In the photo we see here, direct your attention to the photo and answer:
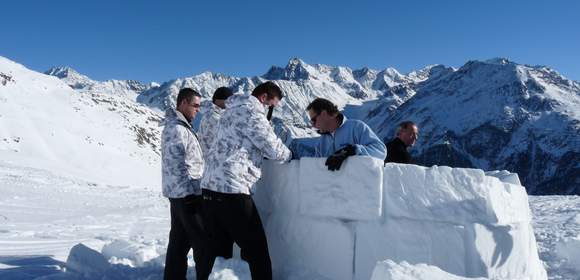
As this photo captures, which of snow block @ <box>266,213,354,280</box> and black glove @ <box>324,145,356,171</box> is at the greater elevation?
black glove @ <box>324,145,356,171</box>

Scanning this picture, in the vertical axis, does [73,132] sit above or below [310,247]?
above

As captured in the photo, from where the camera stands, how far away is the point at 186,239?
4.02m

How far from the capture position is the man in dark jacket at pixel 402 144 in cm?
536

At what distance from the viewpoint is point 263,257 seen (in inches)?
142

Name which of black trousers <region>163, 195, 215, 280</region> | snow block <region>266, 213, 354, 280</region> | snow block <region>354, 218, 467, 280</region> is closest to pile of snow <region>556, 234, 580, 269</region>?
snow block <region>354, 218, 467, 280</region>

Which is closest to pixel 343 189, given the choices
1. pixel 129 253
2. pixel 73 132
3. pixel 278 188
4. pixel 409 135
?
pixel 278 188

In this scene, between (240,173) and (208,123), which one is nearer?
(240,173)

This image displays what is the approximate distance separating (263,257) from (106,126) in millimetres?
48214

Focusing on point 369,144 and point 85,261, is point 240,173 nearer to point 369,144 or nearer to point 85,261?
point 369,144

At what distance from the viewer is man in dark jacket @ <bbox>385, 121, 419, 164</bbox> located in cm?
536

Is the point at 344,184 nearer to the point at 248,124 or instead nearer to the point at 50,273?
the point at 248,124

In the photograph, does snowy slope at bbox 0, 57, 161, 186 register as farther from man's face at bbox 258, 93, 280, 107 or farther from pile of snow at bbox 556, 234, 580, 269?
man's face at bbox 258, 93, 280, 107

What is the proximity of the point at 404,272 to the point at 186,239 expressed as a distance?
1831 mm

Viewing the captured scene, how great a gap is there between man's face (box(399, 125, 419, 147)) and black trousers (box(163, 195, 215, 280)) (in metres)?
2.61
